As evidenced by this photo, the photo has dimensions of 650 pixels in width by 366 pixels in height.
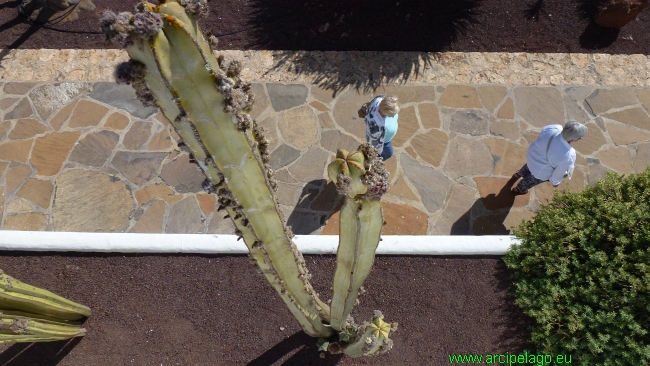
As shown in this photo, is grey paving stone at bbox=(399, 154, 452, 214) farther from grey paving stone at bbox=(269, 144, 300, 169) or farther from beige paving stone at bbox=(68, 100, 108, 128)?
beige paving stone at bbox=(68, 100, 108, 128)

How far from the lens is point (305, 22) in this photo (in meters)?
6.85

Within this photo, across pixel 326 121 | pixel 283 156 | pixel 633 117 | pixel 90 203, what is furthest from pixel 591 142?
pixel 90 203

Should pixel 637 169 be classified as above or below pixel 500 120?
below

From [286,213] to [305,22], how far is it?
134 inches

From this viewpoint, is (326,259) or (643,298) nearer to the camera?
(643,298)

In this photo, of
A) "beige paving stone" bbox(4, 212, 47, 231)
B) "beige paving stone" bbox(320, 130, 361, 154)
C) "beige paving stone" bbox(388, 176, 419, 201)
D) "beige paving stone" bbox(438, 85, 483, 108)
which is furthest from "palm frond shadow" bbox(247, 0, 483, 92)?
"beige paving stone" bbox(4, 212, 47, 231)

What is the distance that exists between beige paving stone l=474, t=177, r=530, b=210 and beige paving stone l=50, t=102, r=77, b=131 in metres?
5.81

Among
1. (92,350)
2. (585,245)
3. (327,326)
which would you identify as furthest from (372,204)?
(92,350)

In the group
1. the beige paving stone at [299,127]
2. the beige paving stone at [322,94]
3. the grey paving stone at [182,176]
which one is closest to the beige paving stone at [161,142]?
the grey paving stone at [182,176]

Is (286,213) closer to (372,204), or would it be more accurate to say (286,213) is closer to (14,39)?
(372,204)

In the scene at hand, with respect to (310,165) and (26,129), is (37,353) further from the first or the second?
(310,165)

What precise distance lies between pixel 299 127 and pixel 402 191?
5.63 ft

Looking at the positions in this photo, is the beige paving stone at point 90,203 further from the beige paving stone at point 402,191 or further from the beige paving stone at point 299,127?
the beige paving stone at point 402,191

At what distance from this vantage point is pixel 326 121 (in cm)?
599
